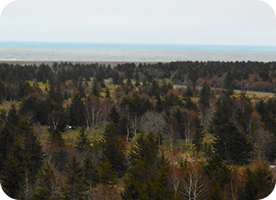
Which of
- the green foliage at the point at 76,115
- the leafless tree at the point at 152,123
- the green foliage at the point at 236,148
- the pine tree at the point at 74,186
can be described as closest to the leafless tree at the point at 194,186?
the pine tree at the point at 74,186

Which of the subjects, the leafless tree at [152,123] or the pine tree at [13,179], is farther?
the leafless tree at [152,123]

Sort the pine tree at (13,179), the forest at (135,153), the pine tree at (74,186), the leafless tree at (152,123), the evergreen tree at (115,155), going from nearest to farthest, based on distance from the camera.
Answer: the forest at (135,153) < the pine tree at (74,186) < the pine tree at (13,179) < the evergreen tree at (115,155) < the leafless tree at (152,123)

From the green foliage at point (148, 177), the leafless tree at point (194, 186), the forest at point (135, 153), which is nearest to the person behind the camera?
the leafless tree at point (194, 186)

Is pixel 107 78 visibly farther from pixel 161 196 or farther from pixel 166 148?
pixel 161 196

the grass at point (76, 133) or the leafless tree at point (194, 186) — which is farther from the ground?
the leafless tree at point (194, 186)

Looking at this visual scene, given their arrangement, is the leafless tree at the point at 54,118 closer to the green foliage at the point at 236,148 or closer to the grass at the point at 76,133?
the grass at the point at 76,133

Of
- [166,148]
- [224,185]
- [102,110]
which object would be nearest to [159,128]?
[166,148]

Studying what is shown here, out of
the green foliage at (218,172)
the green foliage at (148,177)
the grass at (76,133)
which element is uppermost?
the green foliage at (218,172)

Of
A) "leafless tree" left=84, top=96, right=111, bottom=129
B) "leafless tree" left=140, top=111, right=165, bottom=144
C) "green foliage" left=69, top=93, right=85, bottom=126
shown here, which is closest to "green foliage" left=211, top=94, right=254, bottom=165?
"leafless tree" left=140, top=111, right=165, bottom=144

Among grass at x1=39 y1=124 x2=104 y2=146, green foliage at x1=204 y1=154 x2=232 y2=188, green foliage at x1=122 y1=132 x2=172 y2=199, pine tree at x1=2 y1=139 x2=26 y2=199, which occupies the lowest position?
grass at x1=39 y1=124 x2=104 y2=146

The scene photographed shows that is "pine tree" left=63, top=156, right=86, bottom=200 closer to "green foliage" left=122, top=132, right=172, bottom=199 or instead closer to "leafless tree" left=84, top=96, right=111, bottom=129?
"green foliage" left=122, top=132, right=172, bottom=199

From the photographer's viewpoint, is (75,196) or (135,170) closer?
(75,196)

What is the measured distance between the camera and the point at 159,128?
1572 inches

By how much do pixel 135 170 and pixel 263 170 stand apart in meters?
10.6
